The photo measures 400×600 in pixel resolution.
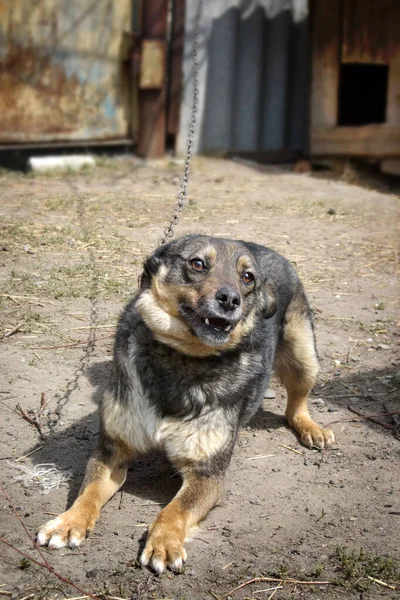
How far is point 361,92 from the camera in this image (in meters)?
13.1

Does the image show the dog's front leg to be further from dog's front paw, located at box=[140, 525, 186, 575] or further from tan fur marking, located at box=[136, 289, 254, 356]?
tan fur marking, located at box=[136, 289, 254, 356]

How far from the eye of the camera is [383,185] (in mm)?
10500

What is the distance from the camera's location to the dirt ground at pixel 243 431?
352 centimetres

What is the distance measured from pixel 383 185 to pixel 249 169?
Result: 1.75m

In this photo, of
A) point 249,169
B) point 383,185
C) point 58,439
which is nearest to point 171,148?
point 249,169

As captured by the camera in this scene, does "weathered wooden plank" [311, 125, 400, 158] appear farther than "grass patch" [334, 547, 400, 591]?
Yes

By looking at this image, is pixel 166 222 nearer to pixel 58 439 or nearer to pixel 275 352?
pixel 275 352

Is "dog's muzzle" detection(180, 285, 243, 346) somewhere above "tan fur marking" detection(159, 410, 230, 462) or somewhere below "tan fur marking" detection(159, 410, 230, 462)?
above

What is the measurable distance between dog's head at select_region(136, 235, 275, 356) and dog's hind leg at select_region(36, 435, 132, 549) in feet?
2.05

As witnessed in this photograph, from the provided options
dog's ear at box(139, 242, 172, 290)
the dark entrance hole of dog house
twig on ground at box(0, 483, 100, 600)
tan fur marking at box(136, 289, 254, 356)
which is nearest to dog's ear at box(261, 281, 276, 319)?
tan fur marking at box(136, 289, 254, 356)

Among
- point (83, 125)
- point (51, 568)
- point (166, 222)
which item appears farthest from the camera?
point (83, 125)

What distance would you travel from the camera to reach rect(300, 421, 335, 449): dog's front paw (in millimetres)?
4785

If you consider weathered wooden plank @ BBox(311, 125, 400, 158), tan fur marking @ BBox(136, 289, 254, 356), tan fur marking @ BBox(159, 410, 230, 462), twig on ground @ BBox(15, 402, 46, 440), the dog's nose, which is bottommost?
twig on ground @ BBox(15, 402, 46, 440)

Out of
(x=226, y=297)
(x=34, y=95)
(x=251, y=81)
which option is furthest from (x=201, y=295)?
(x=251, y=81)
